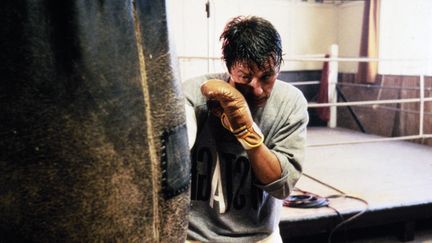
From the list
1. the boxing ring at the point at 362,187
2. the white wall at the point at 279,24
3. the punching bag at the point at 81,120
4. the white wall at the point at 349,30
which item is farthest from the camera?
the white wall at the point at 349,30

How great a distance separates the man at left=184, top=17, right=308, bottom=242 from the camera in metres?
1.28

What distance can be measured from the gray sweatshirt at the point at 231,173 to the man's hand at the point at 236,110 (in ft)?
0.53

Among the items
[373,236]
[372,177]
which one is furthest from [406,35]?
[373,236]

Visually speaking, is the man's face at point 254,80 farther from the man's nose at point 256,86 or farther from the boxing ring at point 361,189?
the boxing ring at point 361,189

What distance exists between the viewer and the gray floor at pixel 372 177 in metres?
2.93

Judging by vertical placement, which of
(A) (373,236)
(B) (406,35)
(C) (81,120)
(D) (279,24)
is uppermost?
(D) (279,24)

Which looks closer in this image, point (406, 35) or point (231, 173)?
Answer: point (231, 173)

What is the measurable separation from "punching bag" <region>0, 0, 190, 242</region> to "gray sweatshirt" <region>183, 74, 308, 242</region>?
921mm

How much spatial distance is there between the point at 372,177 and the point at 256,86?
9.30ft

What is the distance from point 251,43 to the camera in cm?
124

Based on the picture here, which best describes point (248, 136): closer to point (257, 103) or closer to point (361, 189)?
point (257, 103)

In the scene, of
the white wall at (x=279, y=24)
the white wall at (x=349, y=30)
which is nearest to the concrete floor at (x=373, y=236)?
the white wall at (x=279, y=24)

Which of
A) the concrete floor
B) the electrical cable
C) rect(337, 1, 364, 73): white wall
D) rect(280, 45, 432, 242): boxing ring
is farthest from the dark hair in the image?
rect(337, 1, 364, 73): white wall

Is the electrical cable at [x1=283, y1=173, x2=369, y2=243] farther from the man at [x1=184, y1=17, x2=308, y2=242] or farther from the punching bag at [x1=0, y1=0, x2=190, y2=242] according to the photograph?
the punching bag at [x1=0, y1=0, x2=190, y2=242]
